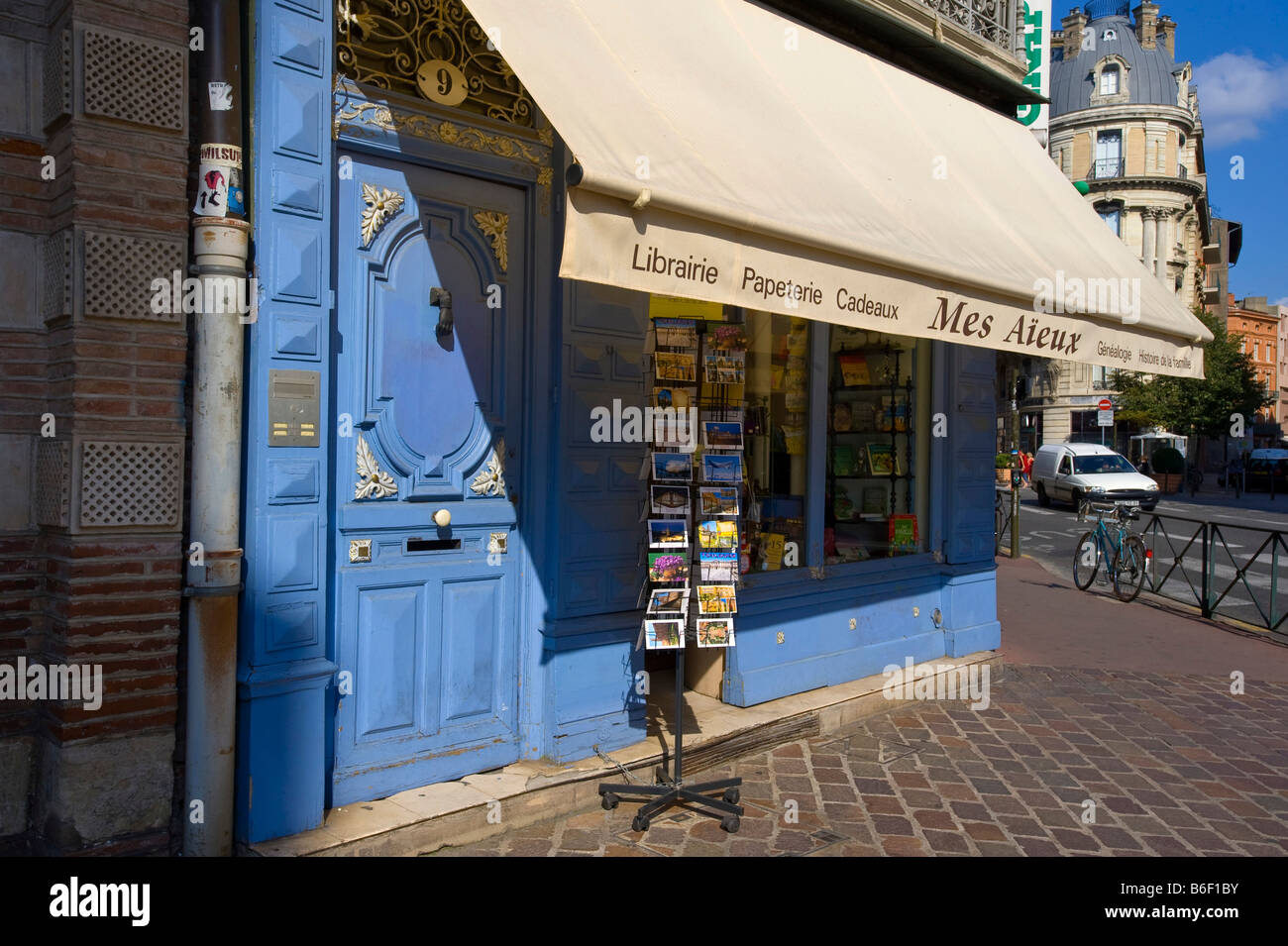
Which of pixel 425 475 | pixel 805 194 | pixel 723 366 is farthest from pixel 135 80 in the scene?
pixel 723 366

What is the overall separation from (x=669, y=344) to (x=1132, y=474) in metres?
23.5

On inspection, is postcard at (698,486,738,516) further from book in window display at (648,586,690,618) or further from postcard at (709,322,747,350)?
postcard at (709,322,747,350)

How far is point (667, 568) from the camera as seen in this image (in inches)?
175

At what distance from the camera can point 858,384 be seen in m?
7.17

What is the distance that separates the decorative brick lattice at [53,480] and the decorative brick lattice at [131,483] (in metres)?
0.06

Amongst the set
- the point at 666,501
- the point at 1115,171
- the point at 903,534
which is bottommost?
the point at 903,534

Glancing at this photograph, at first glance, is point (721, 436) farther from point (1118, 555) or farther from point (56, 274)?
point (1118, 555)

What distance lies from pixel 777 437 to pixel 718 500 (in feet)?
6.91

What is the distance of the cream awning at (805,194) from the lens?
11.6ft

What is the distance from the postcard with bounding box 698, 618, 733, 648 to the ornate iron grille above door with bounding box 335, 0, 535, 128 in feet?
8.52

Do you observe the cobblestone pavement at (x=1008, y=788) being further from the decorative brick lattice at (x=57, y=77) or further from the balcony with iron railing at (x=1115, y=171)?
the balcony with iron railing at (x=1115, y=171)

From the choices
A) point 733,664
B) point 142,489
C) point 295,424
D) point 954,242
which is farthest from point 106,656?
point 954,242

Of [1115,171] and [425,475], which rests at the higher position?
[1115,171]
